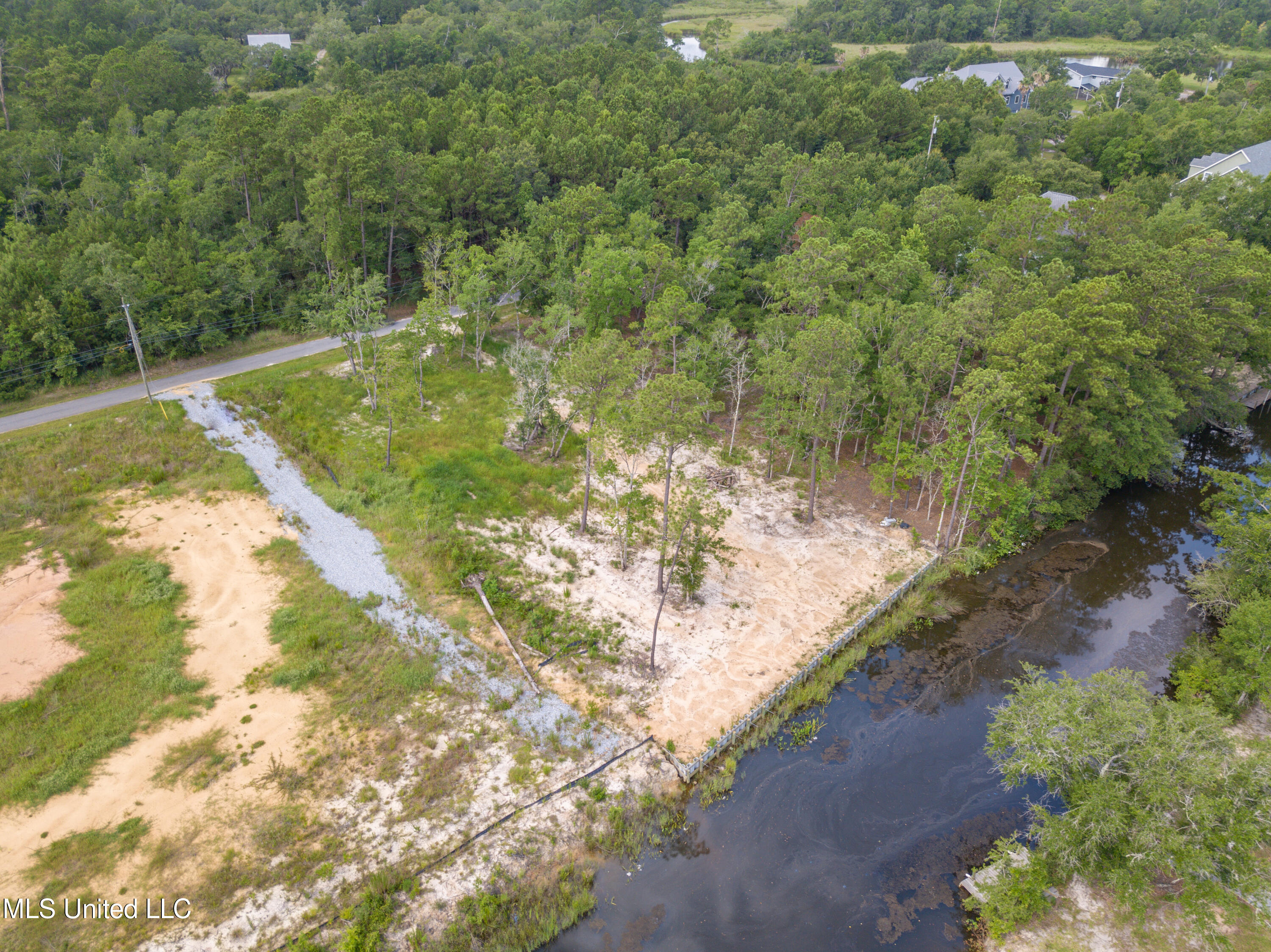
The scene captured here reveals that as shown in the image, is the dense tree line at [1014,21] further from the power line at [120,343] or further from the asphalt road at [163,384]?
the power line at [120,343]

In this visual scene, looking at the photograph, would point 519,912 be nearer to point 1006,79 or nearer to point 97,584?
point 97,584

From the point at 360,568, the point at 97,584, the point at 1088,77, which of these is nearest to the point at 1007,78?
the point at 1088,77

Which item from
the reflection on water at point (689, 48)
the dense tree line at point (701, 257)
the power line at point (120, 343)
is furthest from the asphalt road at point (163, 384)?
the reflection on water at point (689, 48)

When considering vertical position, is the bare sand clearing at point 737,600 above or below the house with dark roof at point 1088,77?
below

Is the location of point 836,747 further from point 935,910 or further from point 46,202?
point 46,202

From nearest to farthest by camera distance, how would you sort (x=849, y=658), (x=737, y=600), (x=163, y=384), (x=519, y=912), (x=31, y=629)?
(x=519, y=912) < (x=31, y=629) < (x=849, y=658) < (x=737, y=600) < (x=163, y=384)

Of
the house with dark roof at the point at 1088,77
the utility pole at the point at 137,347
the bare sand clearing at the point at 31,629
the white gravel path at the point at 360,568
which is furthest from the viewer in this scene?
the house with dark roof at the point at 1088,77

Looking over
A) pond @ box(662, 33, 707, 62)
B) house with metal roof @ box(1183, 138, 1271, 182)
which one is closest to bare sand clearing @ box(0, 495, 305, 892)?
house with metal roof @ box(1183, 138, 1271, 182)

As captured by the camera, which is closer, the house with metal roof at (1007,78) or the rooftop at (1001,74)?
the house with metal roof at (1007,78)
